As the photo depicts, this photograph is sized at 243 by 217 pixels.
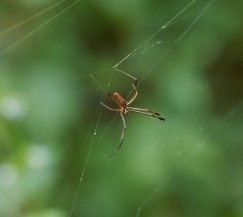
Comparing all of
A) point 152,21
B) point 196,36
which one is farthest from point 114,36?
point 196,36

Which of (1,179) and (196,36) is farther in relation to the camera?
(196,36)

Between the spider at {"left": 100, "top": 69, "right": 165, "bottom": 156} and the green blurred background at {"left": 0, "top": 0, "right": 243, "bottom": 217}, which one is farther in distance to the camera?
the green blurred background at {"left": 0, "top": 0, "right": 243, "bottom": 217}

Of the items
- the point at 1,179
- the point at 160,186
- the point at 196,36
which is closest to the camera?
the point at 1,179

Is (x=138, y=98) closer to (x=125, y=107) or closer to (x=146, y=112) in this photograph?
(x=146, y=112)

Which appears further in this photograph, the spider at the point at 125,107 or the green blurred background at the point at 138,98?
the green blurred background at the point at 138,98

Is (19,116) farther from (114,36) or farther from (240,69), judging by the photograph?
(240,69)

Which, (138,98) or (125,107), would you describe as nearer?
(125,107)

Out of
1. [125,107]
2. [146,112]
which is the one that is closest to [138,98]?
[146,112]

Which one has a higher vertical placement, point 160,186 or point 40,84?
point 40,84
